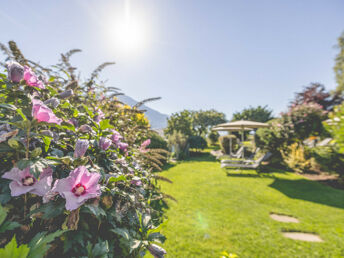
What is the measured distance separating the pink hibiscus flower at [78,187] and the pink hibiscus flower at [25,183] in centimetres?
5

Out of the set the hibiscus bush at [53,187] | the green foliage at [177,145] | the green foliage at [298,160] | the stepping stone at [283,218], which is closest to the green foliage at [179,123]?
the green foliage at [177,145]

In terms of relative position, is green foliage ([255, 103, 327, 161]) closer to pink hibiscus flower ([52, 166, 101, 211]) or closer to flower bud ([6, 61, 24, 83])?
pink hibiscus flower ([52, 166, 101, 211])

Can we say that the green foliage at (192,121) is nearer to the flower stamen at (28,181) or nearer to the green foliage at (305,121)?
the green foliage at (305,121)

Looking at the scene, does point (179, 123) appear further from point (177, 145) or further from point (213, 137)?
point (213, 137)

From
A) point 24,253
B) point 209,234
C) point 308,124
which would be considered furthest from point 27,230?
point 308,124

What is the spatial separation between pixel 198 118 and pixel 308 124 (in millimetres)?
30041

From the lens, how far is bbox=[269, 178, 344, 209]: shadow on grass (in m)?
5.41

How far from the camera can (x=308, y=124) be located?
31.3 feet

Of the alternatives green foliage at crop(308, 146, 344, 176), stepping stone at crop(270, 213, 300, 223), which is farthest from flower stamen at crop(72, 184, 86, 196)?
green foliage at crop(308, 146, 344, 176)

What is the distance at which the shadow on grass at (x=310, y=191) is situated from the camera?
5406 mm

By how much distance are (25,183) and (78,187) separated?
212 millimetres

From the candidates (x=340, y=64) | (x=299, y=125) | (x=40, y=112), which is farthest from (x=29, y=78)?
(x=340, y=64)

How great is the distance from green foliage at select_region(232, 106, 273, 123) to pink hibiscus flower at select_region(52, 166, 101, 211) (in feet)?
135

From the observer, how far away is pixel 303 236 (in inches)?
137
